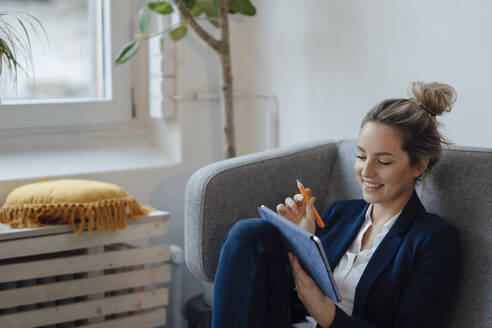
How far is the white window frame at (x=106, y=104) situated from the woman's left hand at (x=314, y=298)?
1.48 m

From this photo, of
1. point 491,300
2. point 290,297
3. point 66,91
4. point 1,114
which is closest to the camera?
point 491,300

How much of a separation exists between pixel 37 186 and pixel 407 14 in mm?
1364

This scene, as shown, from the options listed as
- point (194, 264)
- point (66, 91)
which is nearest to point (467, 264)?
point (194, 264)

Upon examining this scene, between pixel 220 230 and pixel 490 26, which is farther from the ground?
pixel 490 26

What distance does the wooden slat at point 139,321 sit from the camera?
207cm

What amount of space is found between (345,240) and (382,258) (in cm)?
16

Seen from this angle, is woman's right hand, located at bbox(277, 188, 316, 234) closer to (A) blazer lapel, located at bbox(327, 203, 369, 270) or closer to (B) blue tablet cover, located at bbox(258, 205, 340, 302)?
(A) blazer lapel, located at bbox(327, 203, 369, 270)

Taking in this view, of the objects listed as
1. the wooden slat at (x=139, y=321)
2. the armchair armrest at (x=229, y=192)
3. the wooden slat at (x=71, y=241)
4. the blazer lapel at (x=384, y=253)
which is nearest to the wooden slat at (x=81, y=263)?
the wooden slat at (x=71, y=241)

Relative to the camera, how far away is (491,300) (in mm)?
1377

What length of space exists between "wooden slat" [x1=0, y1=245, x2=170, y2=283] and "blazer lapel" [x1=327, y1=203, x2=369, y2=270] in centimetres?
75

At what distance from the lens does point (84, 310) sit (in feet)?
6.63

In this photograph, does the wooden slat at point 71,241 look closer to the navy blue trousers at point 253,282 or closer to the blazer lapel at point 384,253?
the navy blue trousers at point 253,282

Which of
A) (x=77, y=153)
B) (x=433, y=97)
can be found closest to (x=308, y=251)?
(x=433, y=97)

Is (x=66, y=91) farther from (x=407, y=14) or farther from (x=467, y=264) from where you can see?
(x=467, y=264)
